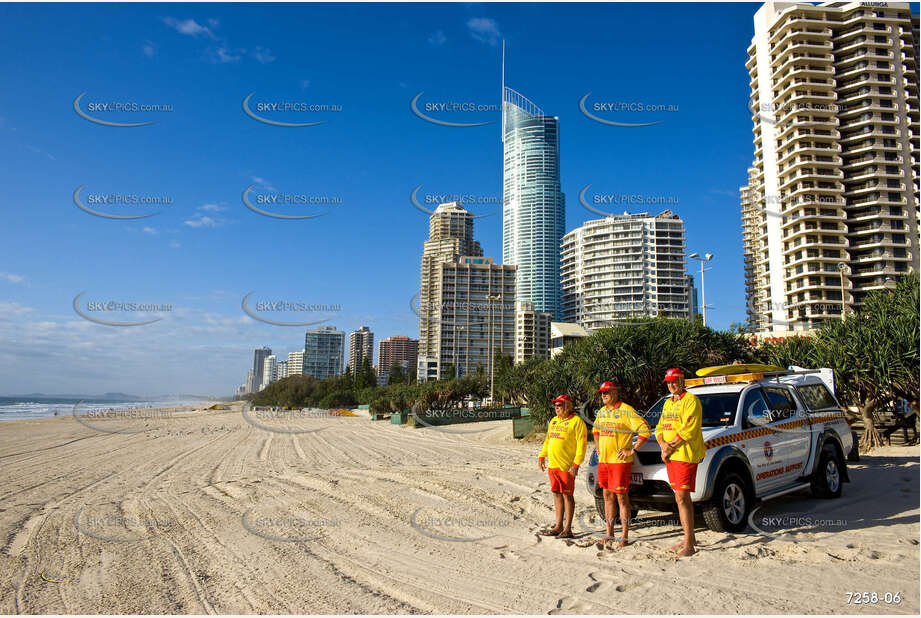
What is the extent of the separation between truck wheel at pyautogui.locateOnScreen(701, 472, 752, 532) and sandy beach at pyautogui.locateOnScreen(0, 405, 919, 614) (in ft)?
0.47

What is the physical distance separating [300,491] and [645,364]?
38.4ft

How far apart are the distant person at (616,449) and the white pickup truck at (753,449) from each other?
1.28ft

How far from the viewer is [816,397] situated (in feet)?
26.3

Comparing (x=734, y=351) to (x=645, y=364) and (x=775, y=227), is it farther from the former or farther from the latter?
(x=775, y=227)

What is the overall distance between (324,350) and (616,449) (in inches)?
5953

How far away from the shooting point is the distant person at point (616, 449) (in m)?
5.63

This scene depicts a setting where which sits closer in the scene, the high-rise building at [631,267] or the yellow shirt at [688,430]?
the yellow shirt at [688,430]

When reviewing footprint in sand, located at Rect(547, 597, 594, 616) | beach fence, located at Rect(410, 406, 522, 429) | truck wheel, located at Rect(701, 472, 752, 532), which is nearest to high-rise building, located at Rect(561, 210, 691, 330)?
beach fence, located at Rect(410, 406, 522, 429)

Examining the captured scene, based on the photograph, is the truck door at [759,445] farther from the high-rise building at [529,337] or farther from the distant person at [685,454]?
the high-rise building at [529,337]

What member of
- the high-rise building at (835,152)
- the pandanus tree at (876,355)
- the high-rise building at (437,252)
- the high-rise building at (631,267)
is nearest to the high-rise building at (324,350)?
the high-rise building at (437,252)

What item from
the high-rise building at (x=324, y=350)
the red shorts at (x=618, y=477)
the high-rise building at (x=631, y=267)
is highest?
the high-rise building at (x=631, y=267)

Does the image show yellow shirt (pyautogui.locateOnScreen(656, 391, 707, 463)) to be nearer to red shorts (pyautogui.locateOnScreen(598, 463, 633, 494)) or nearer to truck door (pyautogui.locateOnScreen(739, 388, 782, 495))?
red shorts (pyautogui.locateOnScreen(598, 463, 633, 494))

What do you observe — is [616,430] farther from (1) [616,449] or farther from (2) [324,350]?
(2) [324,350]

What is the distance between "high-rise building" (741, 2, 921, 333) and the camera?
69.4m
